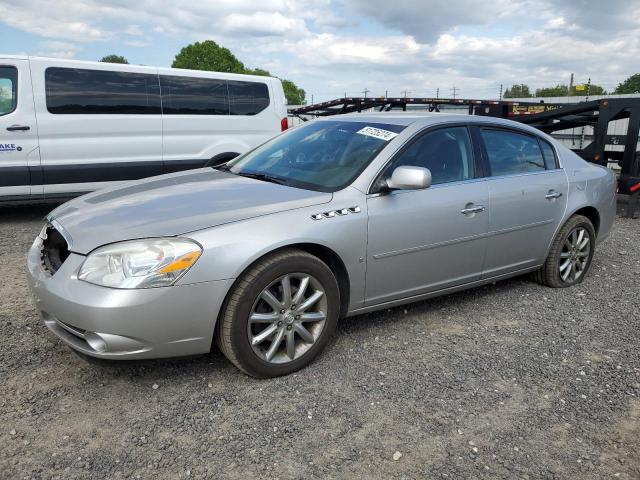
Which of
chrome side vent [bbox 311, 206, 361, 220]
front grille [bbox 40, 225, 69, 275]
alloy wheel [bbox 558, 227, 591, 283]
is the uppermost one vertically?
chrome side vent [bbox 311, 206, 361, 220]

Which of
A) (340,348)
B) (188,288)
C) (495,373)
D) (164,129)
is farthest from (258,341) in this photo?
(164,129)

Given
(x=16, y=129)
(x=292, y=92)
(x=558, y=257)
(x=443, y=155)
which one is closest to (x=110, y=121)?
(x=16, y=129)

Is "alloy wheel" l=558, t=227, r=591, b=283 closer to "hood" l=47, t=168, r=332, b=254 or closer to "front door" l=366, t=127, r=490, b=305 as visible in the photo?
"front door" l=366, t=127, r=490, b=305

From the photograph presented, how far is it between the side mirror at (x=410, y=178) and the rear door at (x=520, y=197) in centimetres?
91

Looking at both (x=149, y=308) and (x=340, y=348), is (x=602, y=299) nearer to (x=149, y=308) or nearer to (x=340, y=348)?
(x=340, y=348)

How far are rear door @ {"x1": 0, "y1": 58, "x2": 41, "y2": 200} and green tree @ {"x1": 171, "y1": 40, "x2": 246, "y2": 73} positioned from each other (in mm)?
63155

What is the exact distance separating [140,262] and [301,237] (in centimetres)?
84

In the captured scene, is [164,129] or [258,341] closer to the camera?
[258,341]

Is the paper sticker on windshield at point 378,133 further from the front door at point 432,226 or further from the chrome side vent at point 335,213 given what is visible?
Answer: the chrome side vent at point 335,213

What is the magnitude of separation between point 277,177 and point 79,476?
2.04 meters

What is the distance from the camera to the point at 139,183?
370 centimetres

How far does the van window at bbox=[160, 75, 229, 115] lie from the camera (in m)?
7.43

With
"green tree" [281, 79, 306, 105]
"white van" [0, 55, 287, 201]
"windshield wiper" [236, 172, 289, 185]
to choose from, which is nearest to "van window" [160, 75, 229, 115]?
"white van" [0, 55, 287, 201]

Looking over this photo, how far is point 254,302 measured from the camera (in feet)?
9.27
